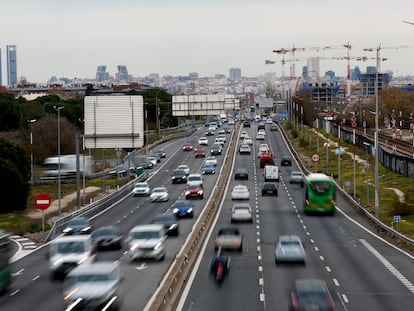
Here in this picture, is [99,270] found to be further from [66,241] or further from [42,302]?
[66,241]

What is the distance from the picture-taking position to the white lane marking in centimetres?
3138

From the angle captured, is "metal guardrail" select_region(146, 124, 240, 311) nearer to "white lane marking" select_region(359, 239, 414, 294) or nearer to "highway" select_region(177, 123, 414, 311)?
"highway" select_region(177, 123, 414, 311)

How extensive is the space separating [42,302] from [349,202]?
3976 centimetres

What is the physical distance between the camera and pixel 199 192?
220 feet

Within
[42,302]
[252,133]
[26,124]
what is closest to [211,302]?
[42,302]

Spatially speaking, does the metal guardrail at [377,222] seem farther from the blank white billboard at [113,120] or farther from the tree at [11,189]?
the tree at [11,189]

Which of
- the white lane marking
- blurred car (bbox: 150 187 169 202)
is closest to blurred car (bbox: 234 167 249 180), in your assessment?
blurred car (bbox: 150 187 169 202)

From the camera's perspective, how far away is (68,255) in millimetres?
33750

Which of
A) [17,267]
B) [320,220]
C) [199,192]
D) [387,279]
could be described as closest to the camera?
[387,279]

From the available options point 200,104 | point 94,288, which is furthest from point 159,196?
point 200,104

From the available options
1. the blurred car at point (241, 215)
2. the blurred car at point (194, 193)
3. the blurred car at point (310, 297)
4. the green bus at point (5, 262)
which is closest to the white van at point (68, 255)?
the green bus at point (5, 262)

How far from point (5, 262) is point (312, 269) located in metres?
13.0

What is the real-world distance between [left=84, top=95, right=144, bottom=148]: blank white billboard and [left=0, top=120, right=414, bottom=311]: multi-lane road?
5.59 metres

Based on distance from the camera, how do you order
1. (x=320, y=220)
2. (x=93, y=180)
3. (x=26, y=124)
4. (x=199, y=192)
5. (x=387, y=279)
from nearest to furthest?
(x=387, y=279)
(x=320, y=220)
(x=199, y=192)
(x=93, y=180)
(x=26, y=124)
